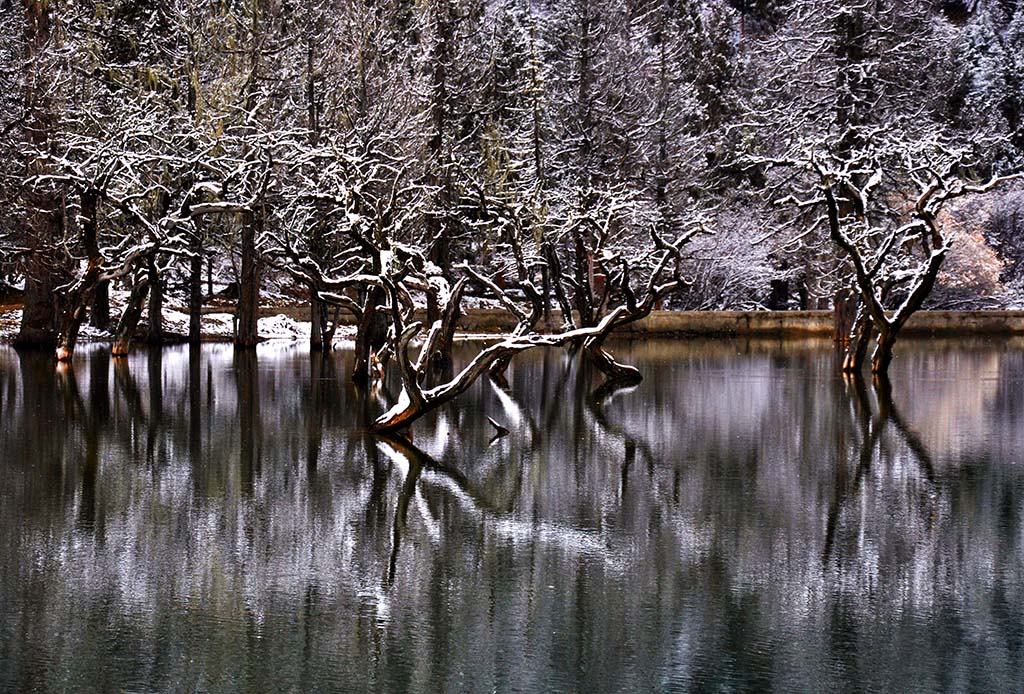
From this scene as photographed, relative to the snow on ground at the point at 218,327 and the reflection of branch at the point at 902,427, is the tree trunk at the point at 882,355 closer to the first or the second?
the reflection of branch at the point at 902,427

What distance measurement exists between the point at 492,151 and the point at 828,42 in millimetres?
14380

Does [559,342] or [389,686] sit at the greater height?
[559,342]

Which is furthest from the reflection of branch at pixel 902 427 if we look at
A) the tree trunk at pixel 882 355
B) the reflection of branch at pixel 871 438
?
the tree trunk at pixel 882 355

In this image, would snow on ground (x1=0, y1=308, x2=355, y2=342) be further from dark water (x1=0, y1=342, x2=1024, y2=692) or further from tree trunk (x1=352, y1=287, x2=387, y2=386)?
dark water (x1=0, y1=342, x2=1024, y2=692)

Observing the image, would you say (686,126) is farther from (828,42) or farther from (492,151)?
(492,151)

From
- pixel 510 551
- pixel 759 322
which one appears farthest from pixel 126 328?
pixel 510 551

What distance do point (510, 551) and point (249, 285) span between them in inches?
1207

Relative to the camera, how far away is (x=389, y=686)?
7.89 m

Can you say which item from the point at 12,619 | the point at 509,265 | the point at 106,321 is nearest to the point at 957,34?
the point at 509,265

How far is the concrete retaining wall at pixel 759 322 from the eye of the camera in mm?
53969

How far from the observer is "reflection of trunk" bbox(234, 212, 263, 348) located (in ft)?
134

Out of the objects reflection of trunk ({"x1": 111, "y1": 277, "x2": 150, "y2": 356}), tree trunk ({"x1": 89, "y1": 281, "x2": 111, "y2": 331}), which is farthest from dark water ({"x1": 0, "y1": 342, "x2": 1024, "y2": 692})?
tree trunk ({"x1": 89, "y1": 281, "x2": 111, "y2": 331})

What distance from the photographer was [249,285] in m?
41.2

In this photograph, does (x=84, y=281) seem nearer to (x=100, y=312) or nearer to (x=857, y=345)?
(x=100, y=312)
